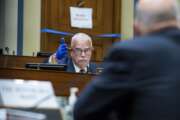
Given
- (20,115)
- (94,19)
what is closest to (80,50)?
(20,115)

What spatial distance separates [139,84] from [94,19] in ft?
22.6

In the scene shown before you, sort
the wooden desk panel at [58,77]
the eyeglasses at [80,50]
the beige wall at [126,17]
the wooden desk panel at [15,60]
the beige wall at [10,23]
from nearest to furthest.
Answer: the wooden desk panel at [58,77], the wooden desk panel at [15,60], the eyeglasses at [80,50], the beige wall at [10,23], the beige wall at [126,17]

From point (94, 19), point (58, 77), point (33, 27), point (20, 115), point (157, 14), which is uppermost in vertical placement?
point (94, 19)

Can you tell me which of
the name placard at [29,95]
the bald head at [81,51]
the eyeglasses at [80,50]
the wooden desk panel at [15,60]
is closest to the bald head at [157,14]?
the name placard at [29,95]

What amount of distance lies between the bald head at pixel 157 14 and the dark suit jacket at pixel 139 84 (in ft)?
0.23

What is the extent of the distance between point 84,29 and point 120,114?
21.7 feet

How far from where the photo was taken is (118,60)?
2291mm

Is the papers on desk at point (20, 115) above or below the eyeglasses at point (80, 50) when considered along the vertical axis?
below

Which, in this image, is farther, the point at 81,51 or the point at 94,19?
the point at 94,19

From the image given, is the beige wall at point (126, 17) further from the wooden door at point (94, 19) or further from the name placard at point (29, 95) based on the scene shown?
the name placard at point (29, 95)

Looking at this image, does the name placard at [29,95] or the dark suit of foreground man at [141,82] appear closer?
the dark suit of foreground man at [141,82]

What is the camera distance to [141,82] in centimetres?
225

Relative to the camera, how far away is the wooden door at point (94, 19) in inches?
349

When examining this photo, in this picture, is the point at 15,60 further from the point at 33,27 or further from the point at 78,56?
the point at 33,27
